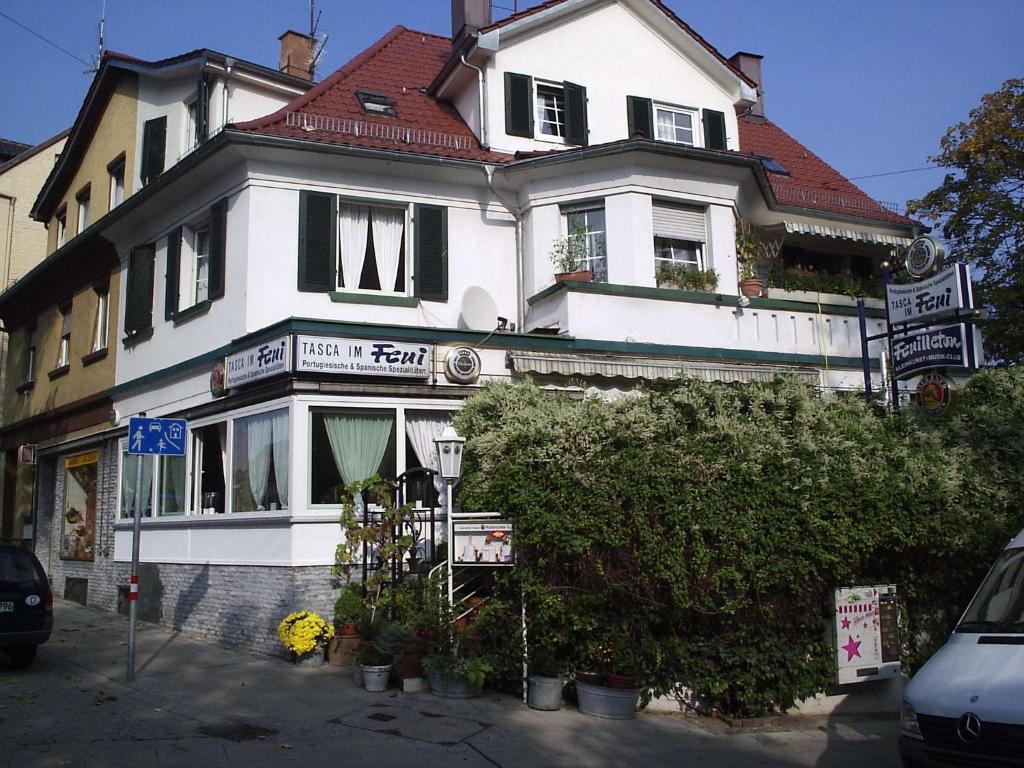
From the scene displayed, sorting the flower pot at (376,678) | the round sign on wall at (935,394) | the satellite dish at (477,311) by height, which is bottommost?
the flower pot at (376,678)

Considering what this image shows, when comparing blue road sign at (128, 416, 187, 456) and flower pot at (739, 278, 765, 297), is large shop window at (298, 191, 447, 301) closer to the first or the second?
blue road sign at (128, 416, 187, 456)

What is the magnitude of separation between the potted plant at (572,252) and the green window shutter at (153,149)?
813 centimetres

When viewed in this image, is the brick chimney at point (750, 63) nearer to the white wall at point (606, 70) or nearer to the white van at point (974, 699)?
the white wall at point (606, 70)

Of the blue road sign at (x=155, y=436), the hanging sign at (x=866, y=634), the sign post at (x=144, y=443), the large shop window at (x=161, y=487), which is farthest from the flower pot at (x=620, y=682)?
the large shop window at (x=161, y=487)

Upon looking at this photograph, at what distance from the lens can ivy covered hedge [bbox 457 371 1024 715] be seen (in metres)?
9.75

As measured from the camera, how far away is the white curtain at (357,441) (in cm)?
1312

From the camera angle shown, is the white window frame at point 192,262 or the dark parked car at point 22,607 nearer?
the dark parked car at point 22,607

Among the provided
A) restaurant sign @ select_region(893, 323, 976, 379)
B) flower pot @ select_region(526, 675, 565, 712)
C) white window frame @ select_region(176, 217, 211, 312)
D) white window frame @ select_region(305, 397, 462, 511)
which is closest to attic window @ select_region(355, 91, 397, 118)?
white window frame @ select_region(176, 217, 211, 312)

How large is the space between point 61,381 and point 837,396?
1770 centimetres

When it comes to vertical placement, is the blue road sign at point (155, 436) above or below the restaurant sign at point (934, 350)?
below

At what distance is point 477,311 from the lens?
14.6 m

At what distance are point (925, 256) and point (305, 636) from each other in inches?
397

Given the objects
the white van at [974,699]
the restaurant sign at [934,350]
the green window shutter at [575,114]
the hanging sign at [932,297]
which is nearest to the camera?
the white van at [974,699]

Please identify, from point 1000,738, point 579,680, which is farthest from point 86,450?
point 1000,738
